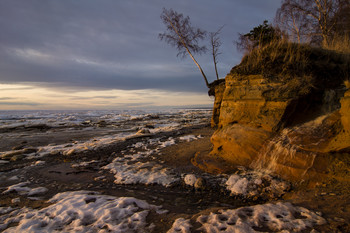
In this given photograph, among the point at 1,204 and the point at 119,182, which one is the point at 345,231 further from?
the point at 1,204

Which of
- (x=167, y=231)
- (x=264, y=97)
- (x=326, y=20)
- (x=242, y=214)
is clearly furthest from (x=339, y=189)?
(x=326, y=20)

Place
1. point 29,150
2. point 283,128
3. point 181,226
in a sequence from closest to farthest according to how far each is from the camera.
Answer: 1. point 181,226
2. point 283,128
3. point 29,150

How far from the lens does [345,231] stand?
208 cm

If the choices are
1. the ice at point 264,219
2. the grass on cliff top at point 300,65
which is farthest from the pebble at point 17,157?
the grass on cliff top at point 300,65

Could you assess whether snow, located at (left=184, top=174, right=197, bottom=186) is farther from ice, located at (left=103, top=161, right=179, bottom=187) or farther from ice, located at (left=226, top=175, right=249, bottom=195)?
ice, located at (left=226, top=175, right=249, bottom=195)

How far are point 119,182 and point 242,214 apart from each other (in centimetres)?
314

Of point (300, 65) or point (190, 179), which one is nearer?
point (190, 179)

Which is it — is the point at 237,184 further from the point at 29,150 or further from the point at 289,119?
the point at 29,150

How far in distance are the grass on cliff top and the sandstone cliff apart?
0.07 feet

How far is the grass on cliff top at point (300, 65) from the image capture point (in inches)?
191

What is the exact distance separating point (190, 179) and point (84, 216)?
244cm

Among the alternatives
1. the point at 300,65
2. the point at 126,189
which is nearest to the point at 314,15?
the point at 300,65

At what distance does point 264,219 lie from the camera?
2.50m

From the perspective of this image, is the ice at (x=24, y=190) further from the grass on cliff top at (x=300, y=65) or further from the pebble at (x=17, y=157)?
the grass on cliff top at (x=300, y=65)
